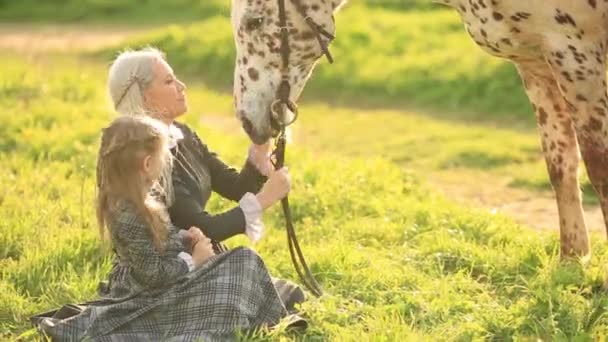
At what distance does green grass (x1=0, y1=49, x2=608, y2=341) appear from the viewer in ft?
15.7

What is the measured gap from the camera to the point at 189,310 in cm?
455

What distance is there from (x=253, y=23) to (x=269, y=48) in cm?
13

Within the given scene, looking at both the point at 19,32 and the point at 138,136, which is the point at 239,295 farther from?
the point at 19,32

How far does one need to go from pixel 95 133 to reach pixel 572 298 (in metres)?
4.52

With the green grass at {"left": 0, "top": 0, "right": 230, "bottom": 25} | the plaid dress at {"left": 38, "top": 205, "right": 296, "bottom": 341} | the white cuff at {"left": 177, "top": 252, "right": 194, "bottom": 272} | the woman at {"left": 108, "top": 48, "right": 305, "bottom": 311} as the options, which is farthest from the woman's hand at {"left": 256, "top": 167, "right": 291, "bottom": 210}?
the green grass at {"left": 0, "top": 0, "right": 230, "bottom": 25}

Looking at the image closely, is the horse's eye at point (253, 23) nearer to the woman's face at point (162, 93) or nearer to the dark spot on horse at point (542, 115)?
the woman's face at point (162, 93)

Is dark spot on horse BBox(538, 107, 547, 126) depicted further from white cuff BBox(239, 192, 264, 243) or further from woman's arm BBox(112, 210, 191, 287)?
woman's arm BBox(112, 210, 191, 287)

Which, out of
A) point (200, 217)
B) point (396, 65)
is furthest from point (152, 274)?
point (396, 65)

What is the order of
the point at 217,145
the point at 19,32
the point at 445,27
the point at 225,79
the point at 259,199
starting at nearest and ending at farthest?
the point at 259,199 → the point at 217,145 → the point at 225,79 → the point at 445,27 → the point at 19,32

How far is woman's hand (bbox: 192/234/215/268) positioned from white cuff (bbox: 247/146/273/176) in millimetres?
555

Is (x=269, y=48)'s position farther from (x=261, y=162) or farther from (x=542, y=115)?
(x=542, y=115)

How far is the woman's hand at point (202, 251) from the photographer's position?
461cm

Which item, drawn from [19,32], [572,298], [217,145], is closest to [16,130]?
[217,145]

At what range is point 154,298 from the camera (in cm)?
455
